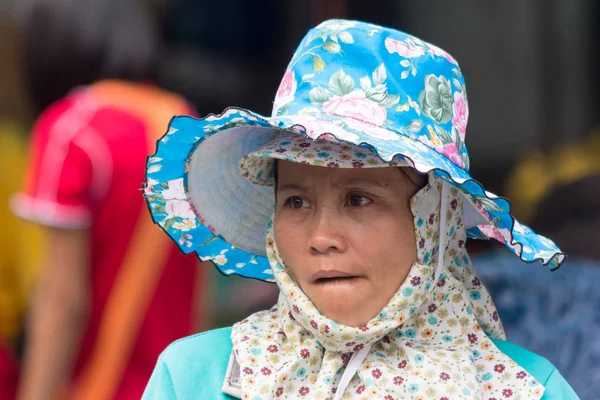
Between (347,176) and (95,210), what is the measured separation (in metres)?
1.26

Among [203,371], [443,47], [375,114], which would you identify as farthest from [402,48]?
[443,47]

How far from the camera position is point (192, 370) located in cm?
217

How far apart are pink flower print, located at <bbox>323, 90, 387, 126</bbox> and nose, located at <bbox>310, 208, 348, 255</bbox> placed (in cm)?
19

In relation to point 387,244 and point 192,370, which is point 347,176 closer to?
point 387,244

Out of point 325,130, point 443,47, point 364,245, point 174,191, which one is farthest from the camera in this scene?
point 443,47

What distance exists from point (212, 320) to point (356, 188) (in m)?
3.38

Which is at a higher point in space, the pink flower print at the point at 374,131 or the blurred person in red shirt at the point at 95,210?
the pink flower print at the point at 374,131

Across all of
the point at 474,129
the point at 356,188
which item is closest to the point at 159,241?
the point at 356,188

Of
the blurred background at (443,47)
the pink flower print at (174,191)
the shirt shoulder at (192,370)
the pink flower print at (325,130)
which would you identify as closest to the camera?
the pink flower print at (325,130)

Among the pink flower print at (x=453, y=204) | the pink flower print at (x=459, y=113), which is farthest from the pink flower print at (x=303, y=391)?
the pink flower print at (x=459, y=113)

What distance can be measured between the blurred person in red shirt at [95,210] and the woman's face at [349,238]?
1118 millimetres

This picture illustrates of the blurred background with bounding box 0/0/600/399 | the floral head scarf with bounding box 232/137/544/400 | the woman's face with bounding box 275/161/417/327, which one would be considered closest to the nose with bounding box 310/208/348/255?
the woman's face with bounding box 275/161/417/327

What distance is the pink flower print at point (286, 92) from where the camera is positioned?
Answer: 7.10 feet

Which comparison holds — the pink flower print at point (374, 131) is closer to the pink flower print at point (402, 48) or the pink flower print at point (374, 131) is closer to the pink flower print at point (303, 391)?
the pink flower print at point (402, 48)
